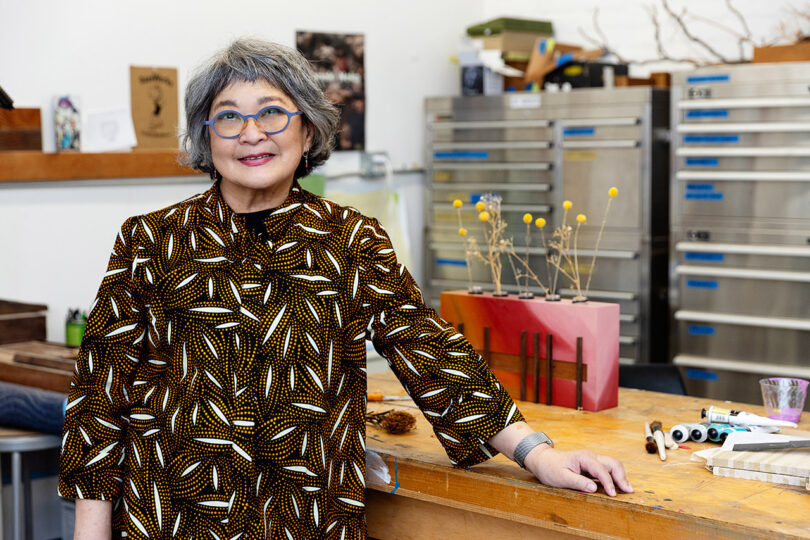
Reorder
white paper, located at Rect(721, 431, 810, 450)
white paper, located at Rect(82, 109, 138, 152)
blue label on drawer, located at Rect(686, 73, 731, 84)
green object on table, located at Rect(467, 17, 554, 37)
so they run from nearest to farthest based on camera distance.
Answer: white paper, located at Rect(721, 431, 810, 450) < white paper, located at Rect(82, 109, 138, 152) < blue label on drawer, located at Rect(686, 73, 731, 84) < green object on table, located at Rect(467, 17, 554, 37)

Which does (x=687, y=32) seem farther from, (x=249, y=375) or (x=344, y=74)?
(x=249, y=375)

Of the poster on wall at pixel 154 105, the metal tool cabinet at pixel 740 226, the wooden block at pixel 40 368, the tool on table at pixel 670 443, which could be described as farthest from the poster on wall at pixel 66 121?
the tool on table at pixel 670 443

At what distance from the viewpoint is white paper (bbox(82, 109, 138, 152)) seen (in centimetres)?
385

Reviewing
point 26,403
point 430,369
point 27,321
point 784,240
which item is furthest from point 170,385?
point 784,240

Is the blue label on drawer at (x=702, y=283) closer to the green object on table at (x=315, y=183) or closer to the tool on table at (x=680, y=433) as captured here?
the green object on table at (x=315, y=183)

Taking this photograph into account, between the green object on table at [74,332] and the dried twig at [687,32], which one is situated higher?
the dried twig at [687,32]

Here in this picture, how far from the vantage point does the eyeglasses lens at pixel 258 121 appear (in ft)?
5.32

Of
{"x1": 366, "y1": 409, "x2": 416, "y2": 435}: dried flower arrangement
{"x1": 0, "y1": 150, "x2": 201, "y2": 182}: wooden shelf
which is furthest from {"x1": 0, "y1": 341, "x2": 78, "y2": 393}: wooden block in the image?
{"x1": 366, "y1": 409, "x2": 416, "y2": 435}: dried flower arrangement

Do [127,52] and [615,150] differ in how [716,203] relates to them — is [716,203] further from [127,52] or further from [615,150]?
[127,52]

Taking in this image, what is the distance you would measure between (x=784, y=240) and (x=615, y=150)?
87 cm

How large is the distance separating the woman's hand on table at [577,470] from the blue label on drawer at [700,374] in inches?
121

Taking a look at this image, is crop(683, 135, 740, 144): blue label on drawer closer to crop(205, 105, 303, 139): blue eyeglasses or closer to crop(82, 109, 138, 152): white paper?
crop(82, 109, 138, 152): white paper

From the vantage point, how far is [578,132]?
477 centimetres

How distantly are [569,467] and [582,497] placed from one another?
0.05 meters
